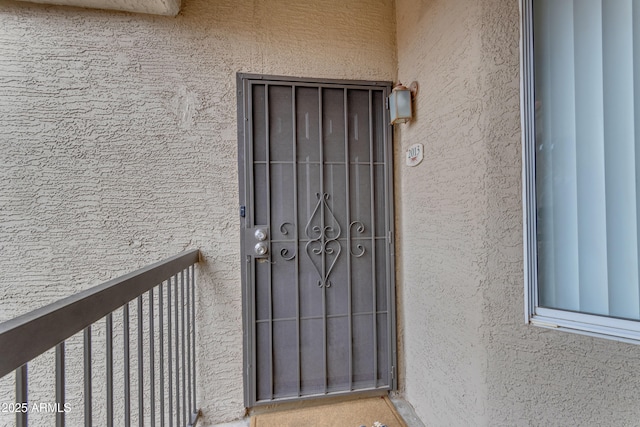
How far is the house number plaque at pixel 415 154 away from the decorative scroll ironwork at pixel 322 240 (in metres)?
0.60

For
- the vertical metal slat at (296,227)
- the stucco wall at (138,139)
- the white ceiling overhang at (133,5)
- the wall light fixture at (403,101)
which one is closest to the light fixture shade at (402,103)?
the wall light fixture at (403,101)

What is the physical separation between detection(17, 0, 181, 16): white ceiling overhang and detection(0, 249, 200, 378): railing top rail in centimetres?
161

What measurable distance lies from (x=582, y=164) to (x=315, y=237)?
136cm

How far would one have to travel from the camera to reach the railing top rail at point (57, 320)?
503mm

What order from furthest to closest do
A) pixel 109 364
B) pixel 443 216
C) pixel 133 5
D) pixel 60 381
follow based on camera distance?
pixel 133 5 < pixel 443 216 < pixel 109 364 < pixel 60 381

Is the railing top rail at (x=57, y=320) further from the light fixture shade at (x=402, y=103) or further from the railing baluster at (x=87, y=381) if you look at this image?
the light fixture shade at (x=402, y=103)

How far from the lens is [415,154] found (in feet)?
5.72

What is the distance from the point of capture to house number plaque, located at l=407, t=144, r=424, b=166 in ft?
5.54

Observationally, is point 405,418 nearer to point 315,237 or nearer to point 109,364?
point 315,237

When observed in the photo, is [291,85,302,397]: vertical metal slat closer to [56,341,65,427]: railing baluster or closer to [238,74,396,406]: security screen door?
[238,74,396,406]: security screen door

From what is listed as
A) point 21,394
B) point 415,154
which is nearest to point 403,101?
point 415,154

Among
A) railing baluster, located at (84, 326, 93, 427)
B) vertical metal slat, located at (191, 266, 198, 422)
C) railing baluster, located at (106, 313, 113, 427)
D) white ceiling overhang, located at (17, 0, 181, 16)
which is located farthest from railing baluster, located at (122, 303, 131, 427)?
white ceiling overhang, located at (17, 0, 181, 16)

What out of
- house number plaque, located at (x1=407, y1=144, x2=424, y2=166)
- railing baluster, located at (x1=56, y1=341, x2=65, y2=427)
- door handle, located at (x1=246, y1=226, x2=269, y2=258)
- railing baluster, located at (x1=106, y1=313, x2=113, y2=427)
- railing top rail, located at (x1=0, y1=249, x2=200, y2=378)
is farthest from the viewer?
door handle, located at (x1=246, y1=226, x2=269, y2=258)

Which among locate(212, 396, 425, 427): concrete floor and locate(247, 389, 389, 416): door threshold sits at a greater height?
locate(247, 389, 389, 416): door threshold
